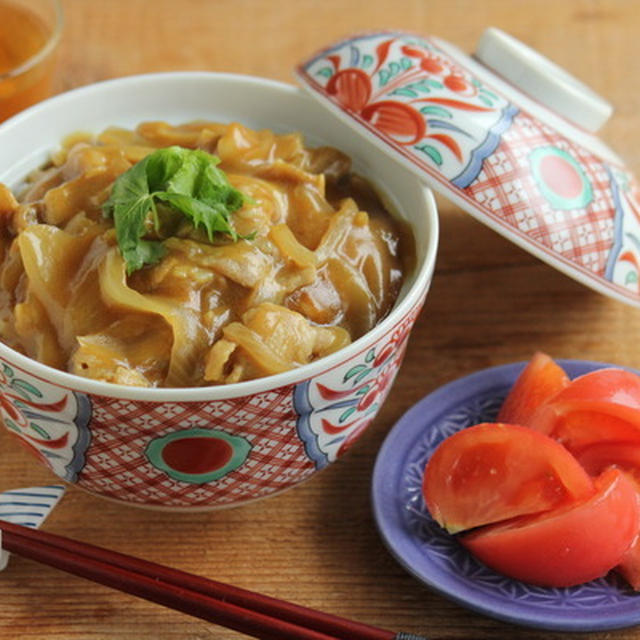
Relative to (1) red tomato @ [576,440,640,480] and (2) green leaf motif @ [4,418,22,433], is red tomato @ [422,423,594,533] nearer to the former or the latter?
(1) red tomato @ [576,440,640,480]

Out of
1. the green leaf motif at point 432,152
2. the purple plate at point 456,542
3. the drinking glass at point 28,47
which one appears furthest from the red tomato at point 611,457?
the drinking glass at point 28,47

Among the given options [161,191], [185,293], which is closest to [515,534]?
[185,293]

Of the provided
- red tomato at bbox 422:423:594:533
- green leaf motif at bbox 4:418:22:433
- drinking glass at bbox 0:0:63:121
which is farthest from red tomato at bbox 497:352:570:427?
drinking glass at bbox 0:0:63:121

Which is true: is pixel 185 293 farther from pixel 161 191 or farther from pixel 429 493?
pixel 429 493

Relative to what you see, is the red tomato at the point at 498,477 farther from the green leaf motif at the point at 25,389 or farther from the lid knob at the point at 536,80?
the lid knob at the point at 536,80

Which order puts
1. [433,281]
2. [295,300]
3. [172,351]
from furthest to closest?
[433,281], [295,300], [172,351]

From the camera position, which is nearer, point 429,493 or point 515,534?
point 515,534
